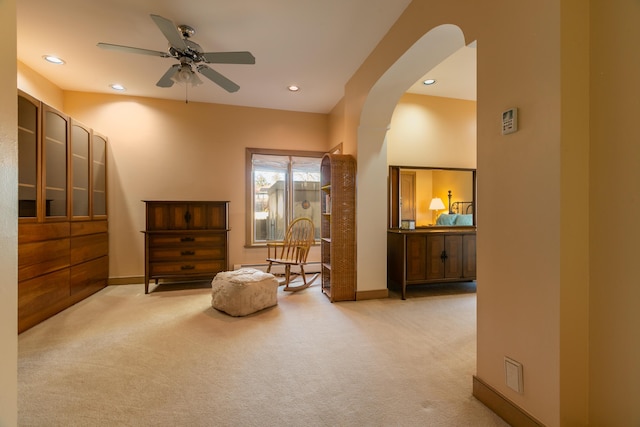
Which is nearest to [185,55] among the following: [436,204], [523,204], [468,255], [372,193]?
[372,193]

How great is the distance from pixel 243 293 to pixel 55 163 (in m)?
2.46

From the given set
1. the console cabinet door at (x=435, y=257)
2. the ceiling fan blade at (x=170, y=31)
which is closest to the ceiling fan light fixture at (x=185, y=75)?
the ceiling fan blade at (x=170, y=31)

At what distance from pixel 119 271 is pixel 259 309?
2.49 meters

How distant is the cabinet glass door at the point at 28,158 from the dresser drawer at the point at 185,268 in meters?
1.29

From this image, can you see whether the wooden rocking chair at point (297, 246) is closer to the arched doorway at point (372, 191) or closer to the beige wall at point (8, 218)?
the arched doorway at point (372, 191)

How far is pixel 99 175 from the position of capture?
3.75 metres

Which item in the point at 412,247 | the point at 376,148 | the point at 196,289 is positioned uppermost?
the point at 376,148

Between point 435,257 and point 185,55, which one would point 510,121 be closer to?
point 435,257

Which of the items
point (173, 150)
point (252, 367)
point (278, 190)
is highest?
point (173, 150)

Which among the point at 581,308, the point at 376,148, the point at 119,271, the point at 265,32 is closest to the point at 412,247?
the point at 376,148

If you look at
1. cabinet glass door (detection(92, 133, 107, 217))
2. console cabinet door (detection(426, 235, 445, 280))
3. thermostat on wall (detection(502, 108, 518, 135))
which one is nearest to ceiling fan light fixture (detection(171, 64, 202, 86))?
cabinet glass door (detection(92, 133, 107, 217))

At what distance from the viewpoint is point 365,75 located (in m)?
3.01

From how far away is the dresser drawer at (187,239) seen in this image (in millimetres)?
3525

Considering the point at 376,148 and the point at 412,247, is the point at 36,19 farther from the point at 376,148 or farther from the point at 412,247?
the point at 412,247
